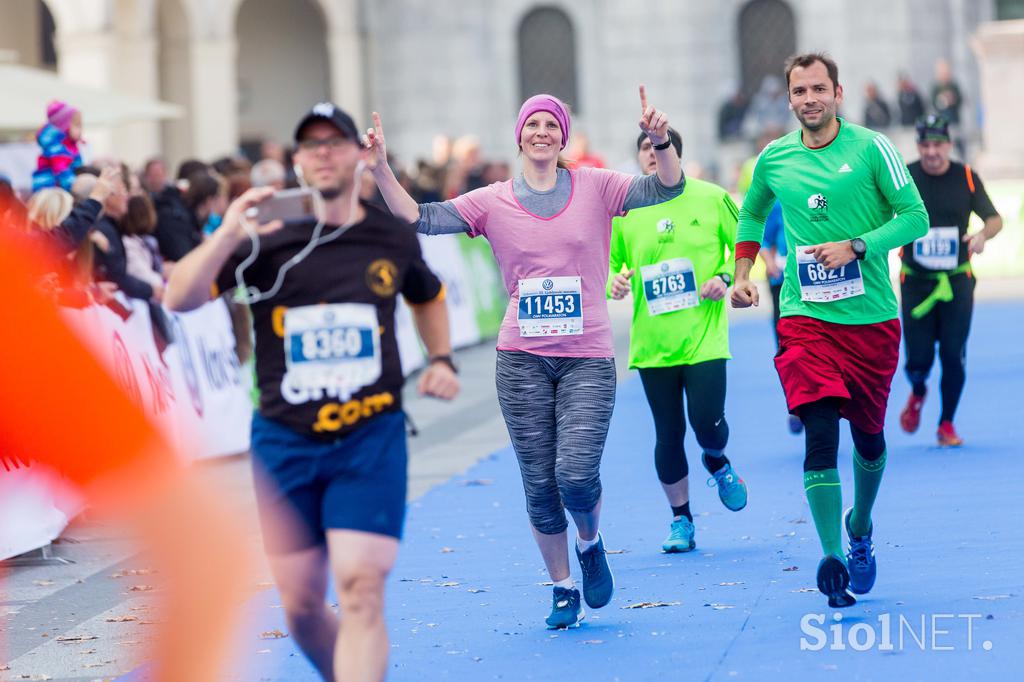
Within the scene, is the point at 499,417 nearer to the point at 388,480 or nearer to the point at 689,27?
the point at 388,480

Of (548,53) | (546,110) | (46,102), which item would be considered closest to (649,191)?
(546,110)

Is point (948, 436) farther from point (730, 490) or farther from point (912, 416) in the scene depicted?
point (730, 490)

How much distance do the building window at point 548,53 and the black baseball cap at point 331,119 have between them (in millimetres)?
38848

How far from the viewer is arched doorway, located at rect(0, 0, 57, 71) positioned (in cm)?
4006

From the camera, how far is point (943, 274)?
37.6 feet

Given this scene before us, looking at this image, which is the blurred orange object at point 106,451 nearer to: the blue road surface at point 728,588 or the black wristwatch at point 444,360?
the blue road surface at point 728,588

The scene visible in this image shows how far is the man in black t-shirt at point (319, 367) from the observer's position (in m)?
5.30

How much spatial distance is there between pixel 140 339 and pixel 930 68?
33939 millimetres

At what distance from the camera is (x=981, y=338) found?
18531mm

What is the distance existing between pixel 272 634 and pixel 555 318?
170 cm

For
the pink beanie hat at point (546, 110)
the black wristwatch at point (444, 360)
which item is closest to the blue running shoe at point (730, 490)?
the pink beanie hat at point (546, 110)

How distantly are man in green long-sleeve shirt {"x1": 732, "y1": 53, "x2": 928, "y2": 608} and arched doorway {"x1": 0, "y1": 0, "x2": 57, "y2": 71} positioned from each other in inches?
1365

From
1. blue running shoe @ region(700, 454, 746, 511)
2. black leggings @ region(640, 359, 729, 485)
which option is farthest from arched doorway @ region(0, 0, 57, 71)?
blue running shoe @ region(700, 454, 746, 511)

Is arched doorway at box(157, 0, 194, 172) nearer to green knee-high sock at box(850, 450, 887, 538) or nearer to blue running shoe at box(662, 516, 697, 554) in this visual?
blue running shoe at box(662, 516, 697, 554)
